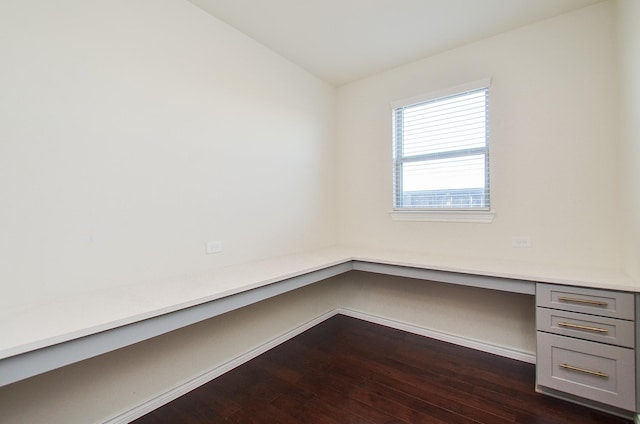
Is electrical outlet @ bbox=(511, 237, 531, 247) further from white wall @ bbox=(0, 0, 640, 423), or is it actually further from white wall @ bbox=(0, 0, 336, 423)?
white wall @ bbox=(0, 0, 336, 423)

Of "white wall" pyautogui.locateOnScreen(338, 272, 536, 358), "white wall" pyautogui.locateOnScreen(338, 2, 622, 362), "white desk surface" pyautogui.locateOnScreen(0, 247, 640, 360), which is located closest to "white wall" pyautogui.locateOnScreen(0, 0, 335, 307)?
"white desk surface" pyautogui.locateOnScreen(0, 247, 640, 360)

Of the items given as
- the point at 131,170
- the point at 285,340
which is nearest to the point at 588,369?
the point at 285,340

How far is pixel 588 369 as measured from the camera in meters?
Result: 1.81

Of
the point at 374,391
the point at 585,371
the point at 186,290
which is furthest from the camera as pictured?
the point at 374,391

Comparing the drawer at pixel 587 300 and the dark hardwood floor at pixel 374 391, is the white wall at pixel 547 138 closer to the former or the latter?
the drawer at pixel 587 300

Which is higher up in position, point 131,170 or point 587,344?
point 131,170

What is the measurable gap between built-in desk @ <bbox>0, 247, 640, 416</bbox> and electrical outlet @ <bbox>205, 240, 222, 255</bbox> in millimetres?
153

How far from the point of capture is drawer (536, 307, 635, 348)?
1.71 m

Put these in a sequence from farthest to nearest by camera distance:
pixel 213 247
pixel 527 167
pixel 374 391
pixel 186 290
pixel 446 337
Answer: pixel 446 337
pixel 527 167
pixel 213 247
pixel 374 391
pixel 186 290

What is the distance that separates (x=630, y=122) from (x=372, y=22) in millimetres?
1882

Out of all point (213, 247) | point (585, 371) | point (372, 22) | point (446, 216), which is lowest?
point (585, 371)

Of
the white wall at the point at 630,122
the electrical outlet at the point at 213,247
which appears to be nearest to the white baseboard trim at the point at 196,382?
the electrical outlet at the point at 213,247

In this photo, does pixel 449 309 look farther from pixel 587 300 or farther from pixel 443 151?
pixel 443 151

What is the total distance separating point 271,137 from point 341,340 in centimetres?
207
